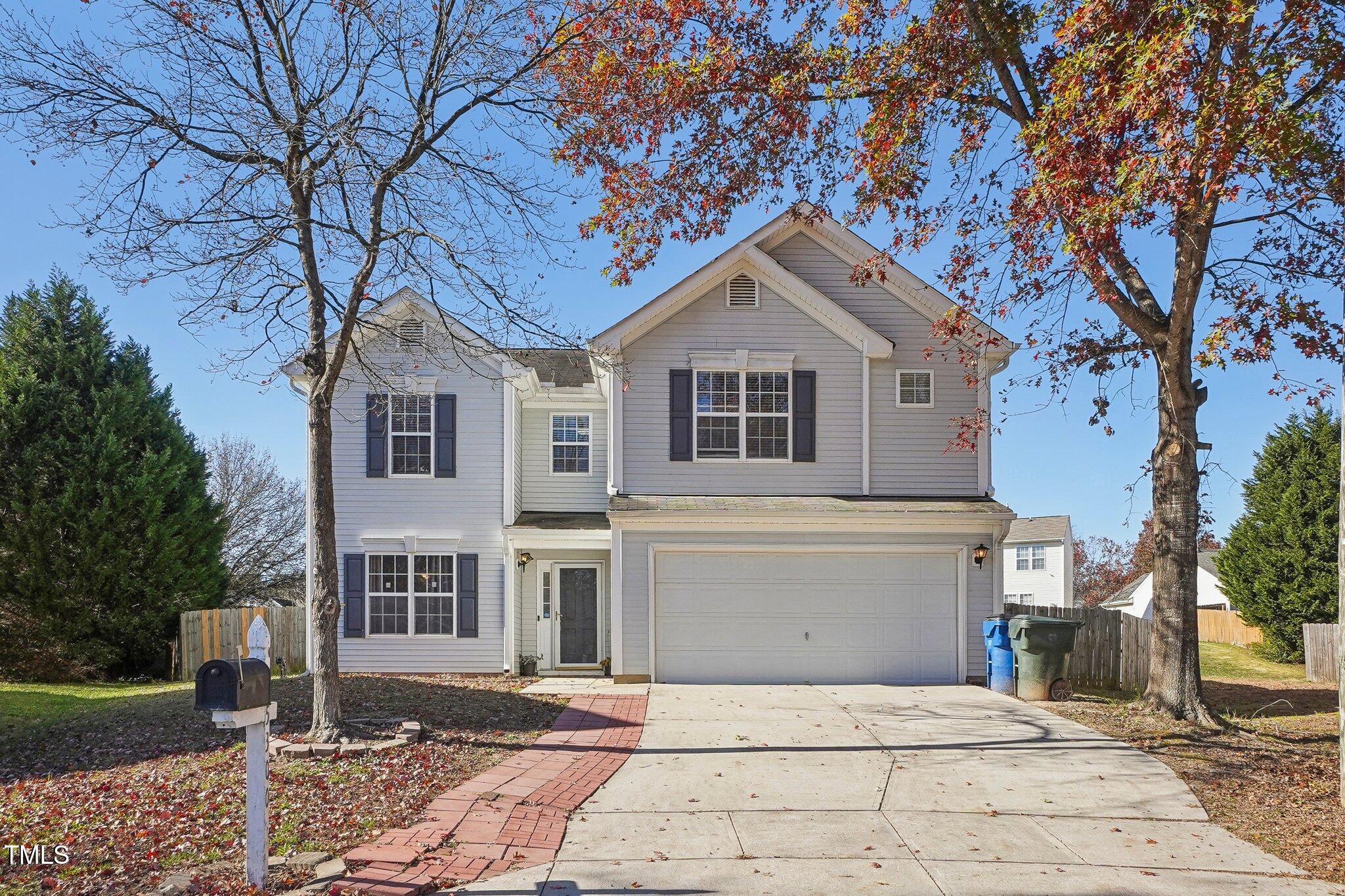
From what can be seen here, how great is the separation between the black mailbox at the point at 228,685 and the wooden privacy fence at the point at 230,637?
13050 mm

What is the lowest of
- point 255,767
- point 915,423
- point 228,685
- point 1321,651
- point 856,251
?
point 1321,651

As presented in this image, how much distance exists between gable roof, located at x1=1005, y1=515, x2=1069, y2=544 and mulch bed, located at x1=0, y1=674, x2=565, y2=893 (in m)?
34.1

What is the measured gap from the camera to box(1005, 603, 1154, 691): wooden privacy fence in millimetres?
14953

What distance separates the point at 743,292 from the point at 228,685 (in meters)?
11.8

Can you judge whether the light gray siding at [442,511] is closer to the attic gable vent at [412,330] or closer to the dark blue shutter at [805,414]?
the attic gable vent at [412,330]

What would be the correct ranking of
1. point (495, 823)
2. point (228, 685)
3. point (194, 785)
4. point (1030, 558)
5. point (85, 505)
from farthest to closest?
point (1030, 558) < point (85, 505) < point (194, 785) < point (495, 823) < point (228, 685)

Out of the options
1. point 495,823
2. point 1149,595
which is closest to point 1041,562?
point 1149,595

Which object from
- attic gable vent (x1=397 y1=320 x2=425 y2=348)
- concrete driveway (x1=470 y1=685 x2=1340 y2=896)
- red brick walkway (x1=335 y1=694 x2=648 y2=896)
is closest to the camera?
red brick walkway (x1=335 y1=694 x2=648 y2=896)

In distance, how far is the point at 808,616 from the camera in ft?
48.9

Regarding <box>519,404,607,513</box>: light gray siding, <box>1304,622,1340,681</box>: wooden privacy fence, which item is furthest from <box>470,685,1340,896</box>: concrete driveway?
<box>1304,622,1340,681</box>: wooden privacy fence

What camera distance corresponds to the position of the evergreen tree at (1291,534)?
21.1 meters

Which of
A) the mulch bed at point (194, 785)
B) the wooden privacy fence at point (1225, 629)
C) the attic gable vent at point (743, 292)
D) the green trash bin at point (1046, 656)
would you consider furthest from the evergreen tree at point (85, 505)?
the wooden privacy fence at point (1225, 629)

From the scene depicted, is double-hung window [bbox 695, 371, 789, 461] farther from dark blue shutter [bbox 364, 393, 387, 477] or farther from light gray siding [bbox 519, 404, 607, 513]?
dark blue shutter [bbox 364, 393, 387, 477]

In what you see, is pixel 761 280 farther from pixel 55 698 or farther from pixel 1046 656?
pixel 55 698
